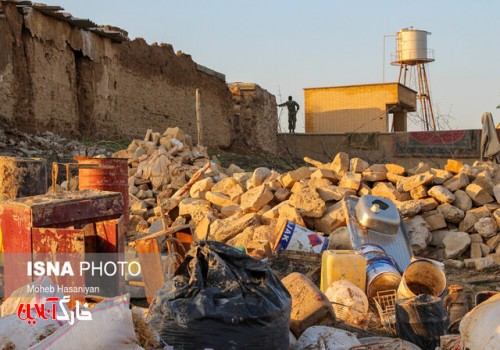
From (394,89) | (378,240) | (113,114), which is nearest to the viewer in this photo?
(378,240)

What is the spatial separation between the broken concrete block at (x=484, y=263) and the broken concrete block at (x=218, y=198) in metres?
3.18

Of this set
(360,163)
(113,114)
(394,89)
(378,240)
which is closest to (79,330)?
(378,240)

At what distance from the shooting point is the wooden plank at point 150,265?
16.2ft

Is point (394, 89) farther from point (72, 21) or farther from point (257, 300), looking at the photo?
point (257, 300)

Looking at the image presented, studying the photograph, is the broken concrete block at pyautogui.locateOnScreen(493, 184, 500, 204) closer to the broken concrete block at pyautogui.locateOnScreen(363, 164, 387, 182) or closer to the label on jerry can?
the broken concrete block at pyautogui.locateOnScreen(363, 164, 387, 182)

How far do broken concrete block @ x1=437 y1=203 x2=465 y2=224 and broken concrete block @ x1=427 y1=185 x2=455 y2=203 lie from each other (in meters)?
0.07

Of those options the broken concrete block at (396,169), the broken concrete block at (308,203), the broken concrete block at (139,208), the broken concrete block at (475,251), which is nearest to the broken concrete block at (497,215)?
the broken concrete block at (475,251)

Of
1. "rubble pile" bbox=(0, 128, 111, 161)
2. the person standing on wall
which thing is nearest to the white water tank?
the person standing on wall

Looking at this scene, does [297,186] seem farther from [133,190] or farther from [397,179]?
[133,190]

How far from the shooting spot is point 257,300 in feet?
10.5

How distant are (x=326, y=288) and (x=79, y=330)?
289 cm

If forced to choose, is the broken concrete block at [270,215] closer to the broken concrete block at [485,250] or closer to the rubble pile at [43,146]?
the broken concrete block at [485,250]

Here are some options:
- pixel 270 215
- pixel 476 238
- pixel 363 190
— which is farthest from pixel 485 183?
pixel 270 215

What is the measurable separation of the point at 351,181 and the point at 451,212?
1.30 m
